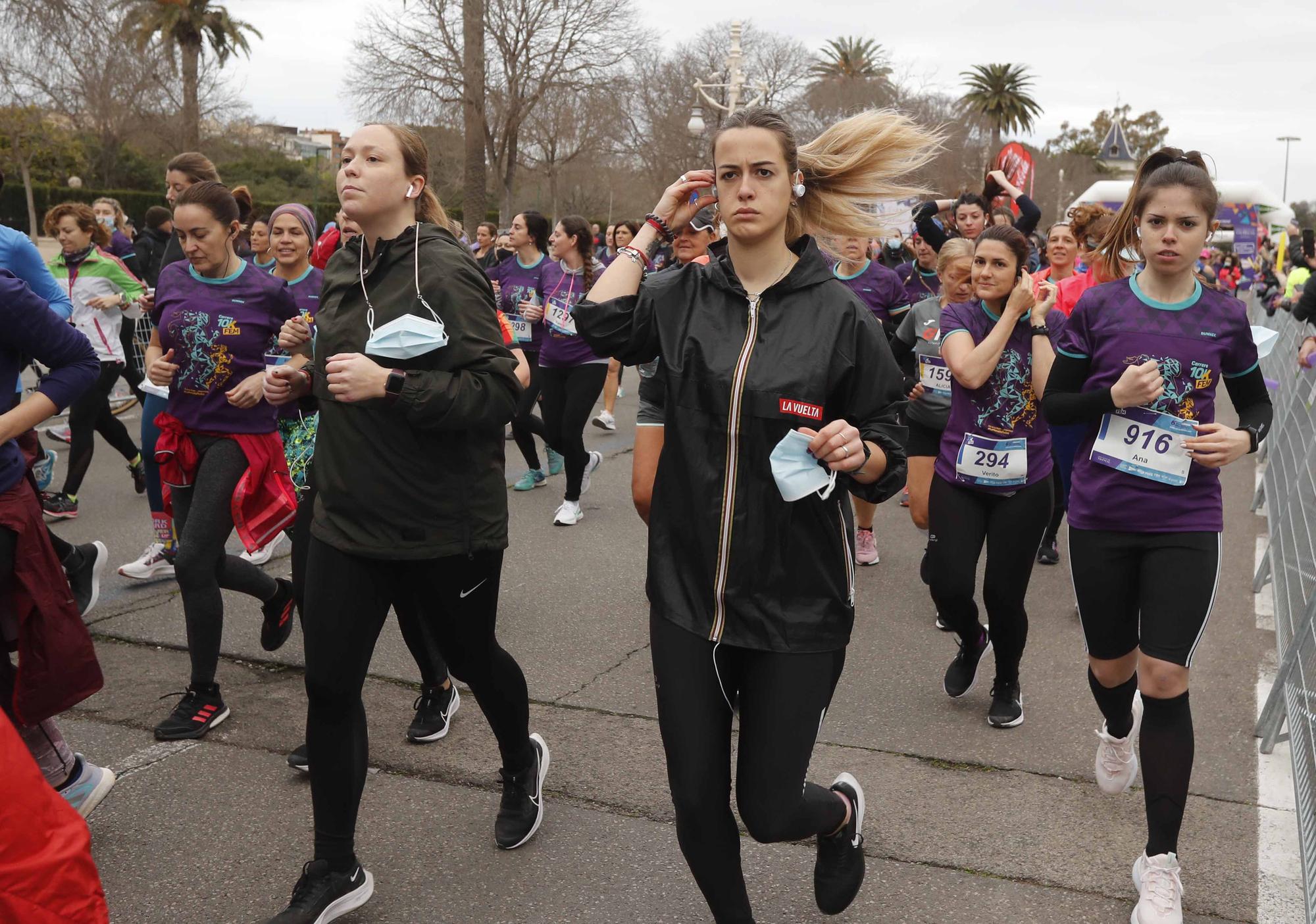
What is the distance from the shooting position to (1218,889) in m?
3.50

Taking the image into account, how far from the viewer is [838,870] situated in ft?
10.4

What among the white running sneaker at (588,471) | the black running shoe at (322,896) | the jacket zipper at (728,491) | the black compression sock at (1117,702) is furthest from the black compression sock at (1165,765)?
the white running sneaker at (588,471)

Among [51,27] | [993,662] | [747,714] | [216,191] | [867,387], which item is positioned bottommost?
[993,662]

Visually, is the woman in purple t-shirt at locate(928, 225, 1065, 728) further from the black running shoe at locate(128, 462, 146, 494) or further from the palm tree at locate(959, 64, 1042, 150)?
the palm tree at locate(959, 64, 1042, 150)

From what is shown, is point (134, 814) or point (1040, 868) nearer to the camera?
point (1040, 868)

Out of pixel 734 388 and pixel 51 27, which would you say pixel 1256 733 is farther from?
pixel 51 27

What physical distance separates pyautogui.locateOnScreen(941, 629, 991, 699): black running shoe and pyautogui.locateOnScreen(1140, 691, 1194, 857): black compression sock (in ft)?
5.00

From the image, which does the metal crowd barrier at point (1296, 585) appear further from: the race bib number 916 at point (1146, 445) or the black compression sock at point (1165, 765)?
the race bib number 916 at point (1146, 445)

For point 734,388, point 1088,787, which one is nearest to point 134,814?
point 734,388

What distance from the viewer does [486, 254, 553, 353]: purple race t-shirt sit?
9.13 meters

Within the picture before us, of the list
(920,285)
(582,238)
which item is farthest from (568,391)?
(920,285)

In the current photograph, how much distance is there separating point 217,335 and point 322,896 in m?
2.51

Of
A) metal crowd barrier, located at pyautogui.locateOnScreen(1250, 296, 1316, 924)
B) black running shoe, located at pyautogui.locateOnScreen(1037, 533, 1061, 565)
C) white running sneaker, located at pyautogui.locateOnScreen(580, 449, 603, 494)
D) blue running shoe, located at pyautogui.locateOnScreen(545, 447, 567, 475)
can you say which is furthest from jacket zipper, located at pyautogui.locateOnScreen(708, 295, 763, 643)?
blue running shoe, located at pyautogui.locateOnScreen(545, 447, 567, 475)

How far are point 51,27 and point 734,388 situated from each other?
57.8 feet
